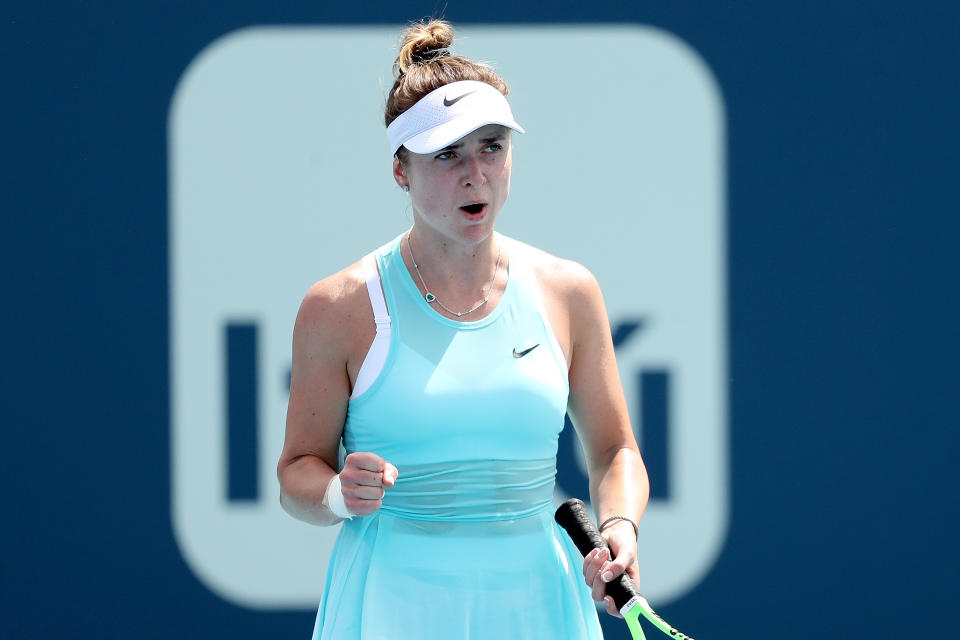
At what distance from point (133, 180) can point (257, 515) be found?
2.87ft

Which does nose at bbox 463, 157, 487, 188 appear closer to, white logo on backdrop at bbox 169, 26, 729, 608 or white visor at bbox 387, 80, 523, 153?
white visor at bbox 387, 80, 523, 153

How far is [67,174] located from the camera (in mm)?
2928

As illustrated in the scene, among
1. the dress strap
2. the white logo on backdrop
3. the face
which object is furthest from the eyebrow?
the white logo on backdrop

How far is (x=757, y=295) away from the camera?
293cm

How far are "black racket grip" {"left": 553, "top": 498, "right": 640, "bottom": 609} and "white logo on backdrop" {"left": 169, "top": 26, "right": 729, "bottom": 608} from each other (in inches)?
52.6

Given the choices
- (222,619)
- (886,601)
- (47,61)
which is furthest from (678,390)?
(47,61)

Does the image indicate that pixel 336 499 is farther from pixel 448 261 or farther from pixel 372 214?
pixel 372 214

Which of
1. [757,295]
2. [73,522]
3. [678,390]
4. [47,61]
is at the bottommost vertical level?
[73,522]

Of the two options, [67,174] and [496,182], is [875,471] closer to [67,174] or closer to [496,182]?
[496,182]

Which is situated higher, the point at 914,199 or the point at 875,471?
the point at 914,199

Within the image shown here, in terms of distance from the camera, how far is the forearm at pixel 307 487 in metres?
1.70

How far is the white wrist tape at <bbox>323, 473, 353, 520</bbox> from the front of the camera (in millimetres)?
1616

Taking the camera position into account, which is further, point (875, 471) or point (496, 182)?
point (875, 471)

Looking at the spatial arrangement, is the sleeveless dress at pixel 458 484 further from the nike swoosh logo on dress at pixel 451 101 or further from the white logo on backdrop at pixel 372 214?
the white logo on backdrop at pixel 372 214
